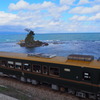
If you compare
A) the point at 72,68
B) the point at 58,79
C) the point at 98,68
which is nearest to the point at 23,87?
the point at 58,79

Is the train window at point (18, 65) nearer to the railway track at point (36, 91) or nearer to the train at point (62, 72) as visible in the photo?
the train at point (62, 72)

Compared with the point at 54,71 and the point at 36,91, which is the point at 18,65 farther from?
the point at 54,71

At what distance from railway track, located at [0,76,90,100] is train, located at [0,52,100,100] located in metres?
0.44

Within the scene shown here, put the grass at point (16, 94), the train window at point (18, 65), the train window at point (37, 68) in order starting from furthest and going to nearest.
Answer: the train window at point (18, 65) < the train window at point (37, 68) < the grass at point (16, 94)

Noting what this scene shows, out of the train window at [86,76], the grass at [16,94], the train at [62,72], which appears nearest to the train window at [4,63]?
the train at [62,72]

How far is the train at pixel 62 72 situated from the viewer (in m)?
9.90

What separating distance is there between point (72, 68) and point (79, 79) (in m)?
1.05

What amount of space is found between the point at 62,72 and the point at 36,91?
340cm

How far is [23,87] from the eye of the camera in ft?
Answer: 43.7

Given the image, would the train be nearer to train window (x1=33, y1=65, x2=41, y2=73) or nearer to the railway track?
train window (x1=33, y1=65, x2=41, y2=73)

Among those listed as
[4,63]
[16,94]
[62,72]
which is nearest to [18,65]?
[4,63]

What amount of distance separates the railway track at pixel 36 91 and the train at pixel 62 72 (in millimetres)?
440

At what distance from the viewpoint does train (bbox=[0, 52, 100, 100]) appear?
32.5 feet

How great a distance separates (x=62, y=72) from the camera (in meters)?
11.2
